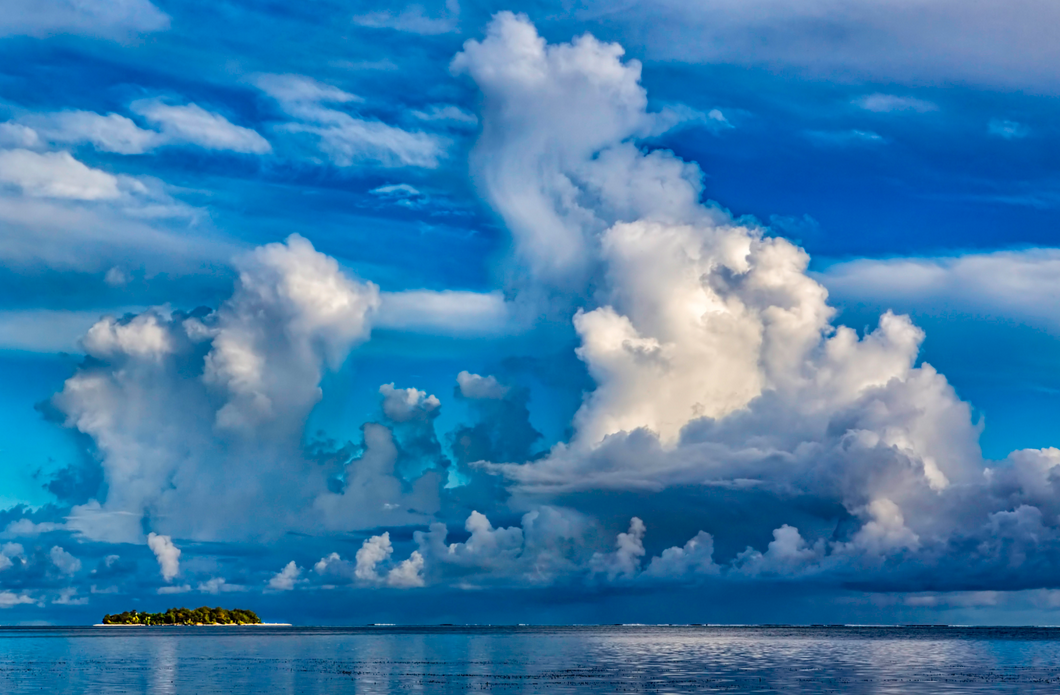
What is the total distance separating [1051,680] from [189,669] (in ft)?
380

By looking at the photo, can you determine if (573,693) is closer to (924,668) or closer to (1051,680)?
(1051,680)

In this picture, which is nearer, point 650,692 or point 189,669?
point 650,692

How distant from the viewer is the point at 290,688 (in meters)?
115

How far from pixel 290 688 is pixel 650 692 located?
39.9 m

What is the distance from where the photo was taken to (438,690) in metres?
112

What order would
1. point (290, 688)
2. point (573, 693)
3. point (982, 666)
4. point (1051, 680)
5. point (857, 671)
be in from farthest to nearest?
point (982, 666) < point (857, 671) < point (1051, 680) < point (290, 688) < point (573, 693)

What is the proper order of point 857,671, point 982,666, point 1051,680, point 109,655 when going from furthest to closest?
point 109,655 < point 982,666 < point 857,671 < point 1051,680

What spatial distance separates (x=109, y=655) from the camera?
19888 centimetres

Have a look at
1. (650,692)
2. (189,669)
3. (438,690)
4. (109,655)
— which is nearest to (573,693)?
(650,692)

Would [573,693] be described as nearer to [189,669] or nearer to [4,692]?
[4,692]

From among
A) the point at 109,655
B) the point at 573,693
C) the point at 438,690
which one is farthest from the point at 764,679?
the point at 109,655

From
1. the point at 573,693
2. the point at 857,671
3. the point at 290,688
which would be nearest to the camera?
the point at 573,693

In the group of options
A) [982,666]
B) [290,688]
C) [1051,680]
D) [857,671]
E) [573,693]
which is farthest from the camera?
[982,666]

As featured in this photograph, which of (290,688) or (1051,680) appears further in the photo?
(1051,680)
